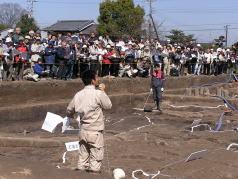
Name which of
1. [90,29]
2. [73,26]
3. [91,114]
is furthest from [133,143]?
[73,26]

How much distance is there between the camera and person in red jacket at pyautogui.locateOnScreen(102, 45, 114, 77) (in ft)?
76.2

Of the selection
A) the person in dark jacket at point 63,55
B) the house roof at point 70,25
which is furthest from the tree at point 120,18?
the person in dark jacket at point 63,55

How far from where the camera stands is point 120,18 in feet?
175

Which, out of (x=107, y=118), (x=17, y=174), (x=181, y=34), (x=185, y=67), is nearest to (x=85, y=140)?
(x=17, y=174)

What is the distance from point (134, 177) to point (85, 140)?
195 cm

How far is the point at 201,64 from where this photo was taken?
106 feet

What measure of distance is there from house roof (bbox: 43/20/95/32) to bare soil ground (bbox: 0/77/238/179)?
3991 cm

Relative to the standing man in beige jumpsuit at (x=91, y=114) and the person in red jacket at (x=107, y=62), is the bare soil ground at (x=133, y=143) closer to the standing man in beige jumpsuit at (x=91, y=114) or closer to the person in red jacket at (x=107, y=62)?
the standing man in beige jumpsuit at (x=91, y=114)

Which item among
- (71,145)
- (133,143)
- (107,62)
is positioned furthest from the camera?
(107,62)

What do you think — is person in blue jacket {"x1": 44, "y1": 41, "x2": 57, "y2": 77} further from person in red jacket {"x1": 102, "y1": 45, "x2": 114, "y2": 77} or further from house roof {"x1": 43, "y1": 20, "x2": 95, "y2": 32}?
house roof {"x1": 43, "y1": 20, "x2": 95, "y2": 32}

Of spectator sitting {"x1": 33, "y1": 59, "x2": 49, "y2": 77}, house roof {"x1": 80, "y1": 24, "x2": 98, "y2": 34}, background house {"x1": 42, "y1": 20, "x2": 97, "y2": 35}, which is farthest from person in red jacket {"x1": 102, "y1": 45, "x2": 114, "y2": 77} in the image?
background house {"x1": 42, "y1": 20, "x2": 97, "y2": 35}

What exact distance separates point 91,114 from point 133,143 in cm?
522

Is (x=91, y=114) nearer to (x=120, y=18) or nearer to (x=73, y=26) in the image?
(x=120, y=18)

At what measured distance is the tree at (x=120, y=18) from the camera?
50844mm
